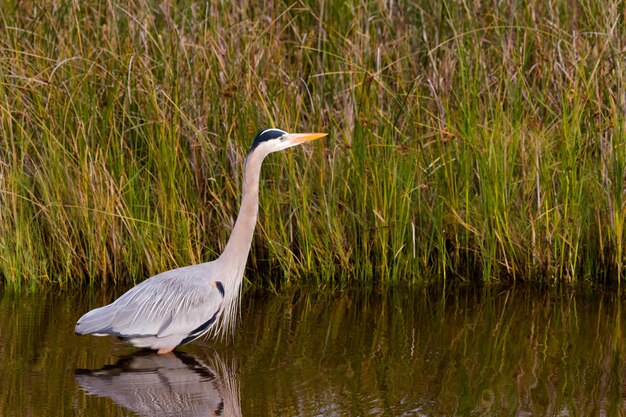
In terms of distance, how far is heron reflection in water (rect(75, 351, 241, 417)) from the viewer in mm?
4609

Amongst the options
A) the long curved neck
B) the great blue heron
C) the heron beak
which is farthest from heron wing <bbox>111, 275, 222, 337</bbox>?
the heron beak

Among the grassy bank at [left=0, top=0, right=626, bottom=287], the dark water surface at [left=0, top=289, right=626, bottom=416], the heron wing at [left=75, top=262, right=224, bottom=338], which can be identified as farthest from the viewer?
the grassy bank at [left=0, top=0, right=626, bottom=287]

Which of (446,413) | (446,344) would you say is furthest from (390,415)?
(446,344)

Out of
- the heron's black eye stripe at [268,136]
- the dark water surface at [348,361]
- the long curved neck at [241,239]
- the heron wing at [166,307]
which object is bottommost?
the dark water surface at [348,361]

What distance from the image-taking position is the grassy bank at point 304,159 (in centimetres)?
632

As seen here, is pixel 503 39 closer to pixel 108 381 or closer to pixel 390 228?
pixel 390 228

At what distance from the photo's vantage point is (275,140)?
5535 millimetres

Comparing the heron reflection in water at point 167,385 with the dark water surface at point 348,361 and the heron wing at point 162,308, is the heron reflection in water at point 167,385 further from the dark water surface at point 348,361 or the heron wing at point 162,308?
the heron wing at point 162,308

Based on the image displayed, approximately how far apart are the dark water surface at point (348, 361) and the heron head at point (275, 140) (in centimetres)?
95

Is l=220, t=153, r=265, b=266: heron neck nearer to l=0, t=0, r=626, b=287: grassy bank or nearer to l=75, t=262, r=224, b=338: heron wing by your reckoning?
l=75, t=262, r=224, b=338: heron wing

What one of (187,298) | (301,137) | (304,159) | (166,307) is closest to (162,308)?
(166,307)

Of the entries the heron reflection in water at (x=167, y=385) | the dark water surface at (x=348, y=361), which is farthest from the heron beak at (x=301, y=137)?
the heron reflection in water at (x=167, y=385)

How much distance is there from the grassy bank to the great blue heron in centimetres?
75

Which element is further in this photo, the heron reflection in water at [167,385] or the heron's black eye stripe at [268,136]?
the heron's black eye stripe at [268,136]
